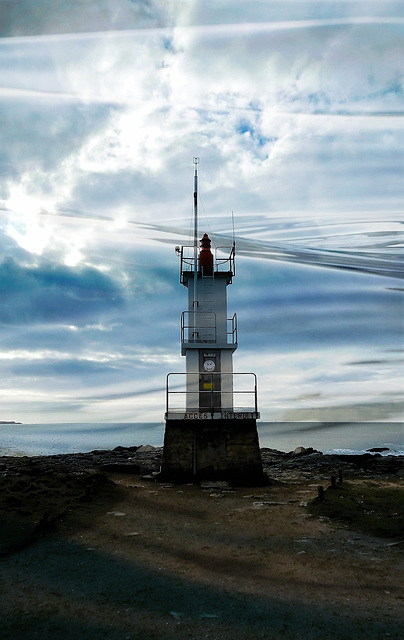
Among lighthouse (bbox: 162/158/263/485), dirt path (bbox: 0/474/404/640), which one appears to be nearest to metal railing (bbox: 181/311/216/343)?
lighthouse (bbox: 162/158/263/485)

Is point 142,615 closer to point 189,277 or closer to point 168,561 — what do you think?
point 168,561

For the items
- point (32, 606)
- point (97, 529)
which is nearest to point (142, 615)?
point (32, 606)

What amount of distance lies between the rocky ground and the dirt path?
2 cm

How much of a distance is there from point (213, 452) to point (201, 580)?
9136mm

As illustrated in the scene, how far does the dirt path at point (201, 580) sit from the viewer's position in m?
5.20

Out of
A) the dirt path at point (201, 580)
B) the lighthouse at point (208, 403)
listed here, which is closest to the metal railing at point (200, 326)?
the lighthouse at point (208, 403)

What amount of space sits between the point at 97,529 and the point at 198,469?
21.6 feet

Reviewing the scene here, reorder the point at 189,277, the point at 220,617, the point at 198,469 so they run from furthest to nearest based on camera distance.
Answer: the point at 189,277 → the point at 198,469 → the point at 220,617

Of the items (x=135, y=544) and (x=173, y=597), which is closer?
(x=173, y=597)

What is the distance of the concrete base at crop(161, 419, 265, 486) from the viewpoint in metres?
15.4

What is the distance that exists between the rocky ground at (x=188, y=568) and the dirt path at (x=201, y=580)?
0.02 meters

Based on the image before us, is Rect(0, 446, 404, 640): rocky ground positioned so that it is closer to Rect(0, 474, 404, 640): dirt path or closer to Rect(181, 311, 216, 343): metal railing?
Rect(0, 474, 404, 640): dirt path

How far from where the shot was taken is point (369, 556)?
7613mm

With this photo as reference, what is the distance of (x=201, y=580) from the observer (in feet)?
21.5
